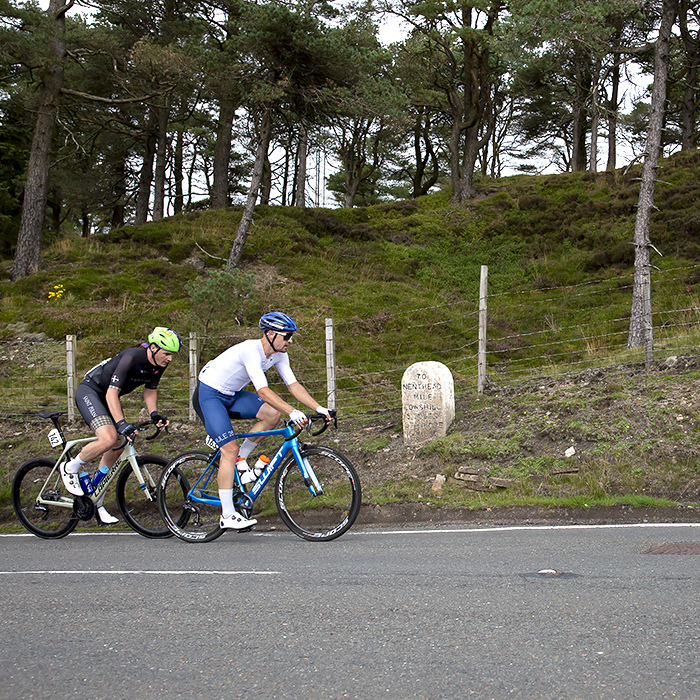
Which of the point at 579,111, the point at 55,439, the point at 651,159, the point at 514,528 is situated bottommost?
the point at 514,528

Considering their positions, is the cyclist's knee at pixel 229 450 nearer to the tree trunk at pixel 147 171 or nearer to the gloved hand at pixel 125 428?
the gloved hand at pixel 125 428

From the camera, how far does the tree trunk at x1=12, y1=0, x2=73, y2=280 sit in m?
21.4

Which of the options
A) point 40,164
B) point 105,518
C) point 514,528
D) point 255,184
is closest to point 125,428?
point 105,518

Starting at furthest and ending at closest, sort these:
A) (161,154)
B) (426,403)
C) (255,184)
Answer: (161,154) < (255,184) < (426,403)

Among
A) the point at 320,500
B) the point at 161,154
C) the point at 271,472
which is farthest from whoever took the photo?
the point at 161,154

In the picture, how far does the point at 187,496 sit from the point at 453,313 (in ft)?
46.7

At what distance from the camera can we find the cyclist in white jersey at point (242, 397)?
665 cm

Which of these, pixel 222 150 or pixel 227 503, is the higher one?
pixel 222 150

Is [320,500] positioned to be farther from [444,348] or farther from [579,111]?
[579,111]

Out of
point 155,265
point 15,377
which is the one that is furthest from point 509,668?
point 155,265

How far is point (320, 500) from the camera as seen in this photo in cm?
830

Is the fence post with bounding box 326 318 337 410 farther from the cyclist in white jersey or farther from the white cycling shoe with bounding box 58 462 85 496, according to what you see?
the white cycling shoe with bounding box 58 462 85 496

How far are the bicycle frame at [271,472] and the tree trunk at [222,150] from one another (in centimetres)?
2209

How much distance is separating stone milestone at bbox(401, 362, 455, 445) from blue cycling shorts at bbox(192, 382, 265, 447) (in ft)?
11.4
